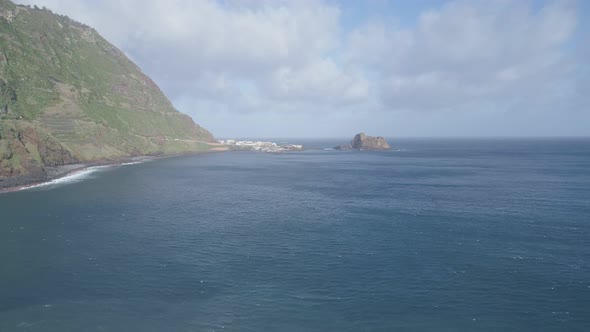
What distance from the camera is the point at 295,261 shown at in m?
61.2

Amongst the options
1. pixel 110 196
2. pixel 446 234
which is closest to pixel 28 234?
pixel 110 196

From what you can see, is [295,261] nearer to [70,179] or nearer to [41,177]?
[70,179]

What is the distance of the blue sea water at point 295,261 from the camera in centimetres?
4484

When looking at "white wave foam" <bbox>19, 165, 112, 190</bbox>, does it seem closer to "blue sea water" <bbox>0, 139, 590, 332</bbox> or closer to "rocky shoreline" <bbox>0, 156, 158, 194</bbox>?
"rocky shoreline" <bbox>0, 156, 158, 194</bbox>

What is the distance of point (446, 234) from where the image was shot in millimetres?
74500

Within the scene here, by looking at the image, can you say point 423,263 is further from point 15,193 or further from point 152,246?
point 15,193

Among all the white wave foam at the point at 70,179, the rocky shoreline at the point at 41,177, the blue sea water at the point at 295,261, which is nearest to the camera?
the blue sea water at the point at 295,261

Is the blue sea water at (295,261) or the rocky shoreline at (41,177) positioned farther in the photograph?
the rocky shoreline at (41,177)

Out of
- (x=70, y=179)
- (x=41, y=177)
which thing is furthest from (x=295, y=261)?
(x=41, y=177)

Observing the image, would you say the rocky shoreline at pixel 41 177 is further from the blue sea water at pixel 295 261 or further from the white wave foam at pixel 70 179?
the blue sea water at pixel 295 261

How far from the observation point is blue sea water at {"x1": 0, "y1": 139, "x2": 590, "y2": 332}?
44.8 m

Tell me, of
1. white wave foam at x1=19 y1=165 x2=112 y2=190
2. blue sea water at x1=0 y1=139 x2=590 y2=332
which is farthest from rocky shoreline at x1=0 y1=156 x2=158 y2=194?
blue sea water at x1=0 y1=139 x2=590 y2=332

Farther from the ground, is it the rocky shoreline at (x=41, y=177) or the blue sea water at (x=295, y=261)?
the rocky shoreline at (x=41, y=177)

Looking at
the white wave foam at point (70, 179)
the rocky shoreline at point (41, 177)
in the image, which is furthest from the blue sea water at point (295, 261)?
the white wave foam at point (70, 179)
